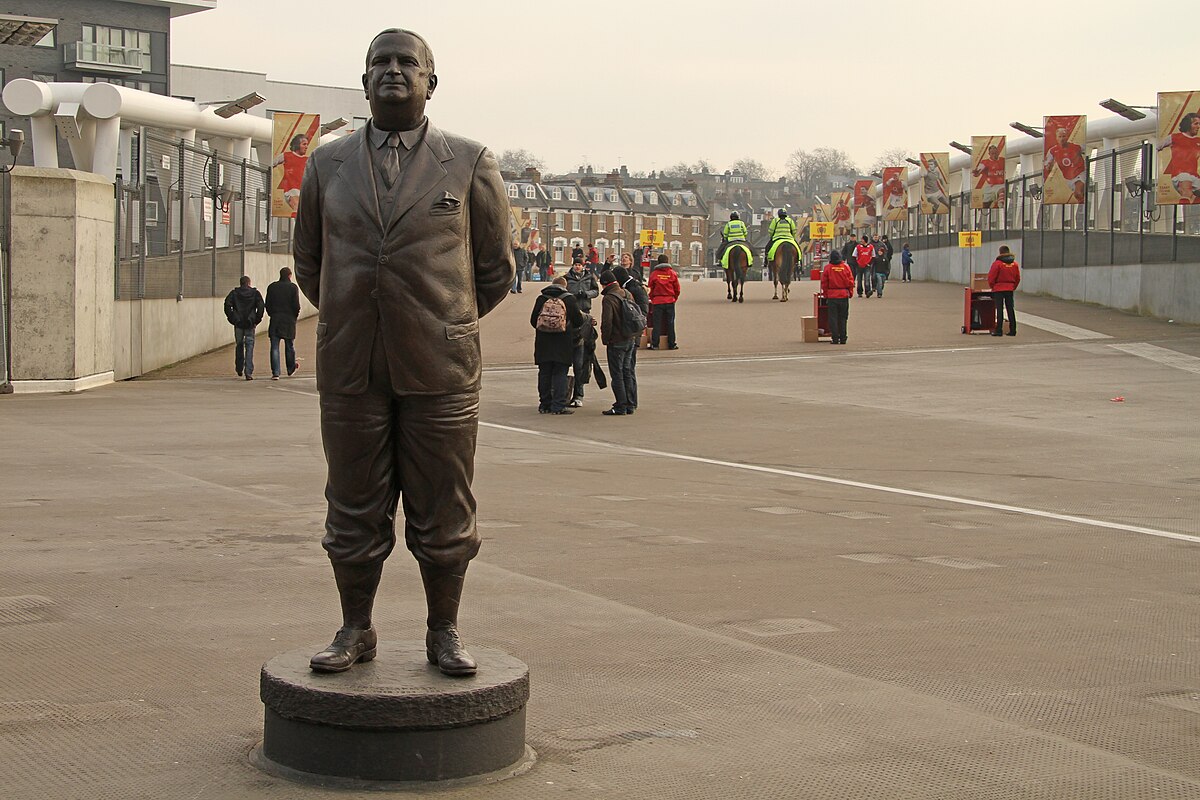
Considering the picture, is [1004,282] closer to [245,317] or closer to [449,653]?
[245,317]

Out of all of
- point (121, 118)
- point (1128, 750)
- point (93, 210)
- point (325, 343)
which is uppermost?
point (121, 118)

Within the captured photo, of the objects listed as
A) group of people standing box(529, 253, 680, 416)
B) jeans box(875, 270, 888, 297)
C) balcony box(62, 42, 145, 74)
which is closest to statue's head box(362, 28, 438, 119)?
group of people standing box(529, 253, 680, 416)

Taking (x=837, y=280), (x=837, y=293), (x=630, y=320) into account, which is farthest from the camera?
(x=837, y=293)

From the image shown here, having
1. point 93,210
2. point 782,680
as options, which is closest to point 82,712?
point 782,680

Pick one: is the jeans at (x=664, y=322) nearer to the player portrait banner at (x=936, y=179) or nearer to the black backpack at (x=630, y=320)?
the black backpack at (x=630, y=320)

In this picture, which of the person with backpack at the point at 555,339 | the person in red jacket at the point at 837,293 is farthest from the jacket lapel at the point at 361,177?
the person in red jacket at the point at 837,293

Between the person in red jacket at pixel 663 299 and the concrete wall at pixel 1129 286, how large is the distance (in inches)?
443

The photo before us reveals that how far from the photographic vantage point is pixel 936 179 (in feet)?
190

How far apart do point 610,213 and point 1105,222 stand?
4496 inches

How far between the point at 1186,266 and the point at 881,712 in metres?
29.9

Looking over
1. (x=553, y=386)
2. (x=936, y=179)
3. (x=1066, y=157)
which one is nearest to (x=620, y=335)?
(x=553, y=386)

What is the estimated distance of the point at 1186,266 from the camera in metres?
32.9

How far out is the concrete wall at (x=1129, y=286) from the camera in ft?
108

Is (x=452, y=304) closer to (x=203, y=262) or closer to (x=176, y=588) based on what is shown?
(x=176, y=588)
